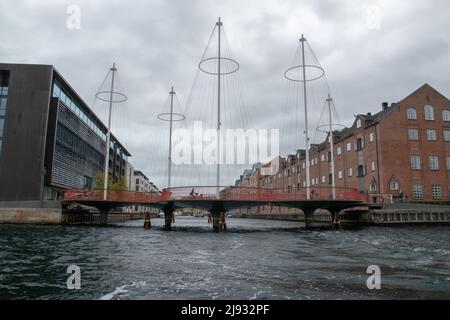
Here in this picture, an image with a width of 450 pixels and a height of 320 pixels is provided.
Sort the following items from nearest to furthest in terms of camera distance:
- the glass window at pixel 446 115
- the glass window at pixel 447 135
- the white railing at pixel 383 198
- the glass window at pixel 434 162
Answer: the white railing at pixel 383 198
the glass window at pixel 434 162
the glass window at pixel 447 135
the glass window at pixel 446 115

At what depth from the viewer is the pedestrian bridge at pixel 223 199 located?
43125 mm

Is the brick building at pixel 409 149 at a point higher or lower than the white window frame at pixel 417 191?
higher

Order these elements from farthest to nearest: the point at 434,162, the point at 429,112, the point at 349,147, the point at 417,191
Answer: the point at 349,147 → the point at 429,112 → the point at 434,162 → the point at 417,191

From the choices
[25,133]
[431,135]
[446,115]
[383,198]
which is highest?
[446,115]

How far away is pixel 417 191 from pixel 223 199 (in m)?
38.3

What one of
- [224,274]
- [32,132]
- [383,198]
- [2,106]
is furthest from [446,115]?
[2,106]

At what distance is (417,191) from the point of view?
63.0m

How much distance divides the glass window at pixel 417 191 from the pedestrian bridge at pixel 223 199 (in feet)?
52.3

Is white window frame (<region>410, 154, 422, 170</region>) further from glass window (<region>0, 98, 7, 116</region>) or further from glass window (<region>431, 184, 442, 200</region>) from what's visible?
glass window (<region>0, 98, 7, 116</region>)

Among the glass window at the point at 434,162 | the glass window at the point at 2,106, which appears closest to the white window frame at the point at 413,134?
the glass window at the point at 434,162

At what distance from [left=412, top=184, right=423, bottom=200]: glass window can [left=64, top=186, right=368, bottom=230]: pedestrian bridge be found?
15940 mm

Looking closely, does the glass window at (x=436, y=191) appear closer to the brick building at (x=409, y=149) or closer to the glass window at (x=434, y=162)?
the brick building at (x=409, y=149)

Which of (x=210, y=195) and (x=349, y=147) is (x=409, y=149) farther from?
(x=210, y=195)
